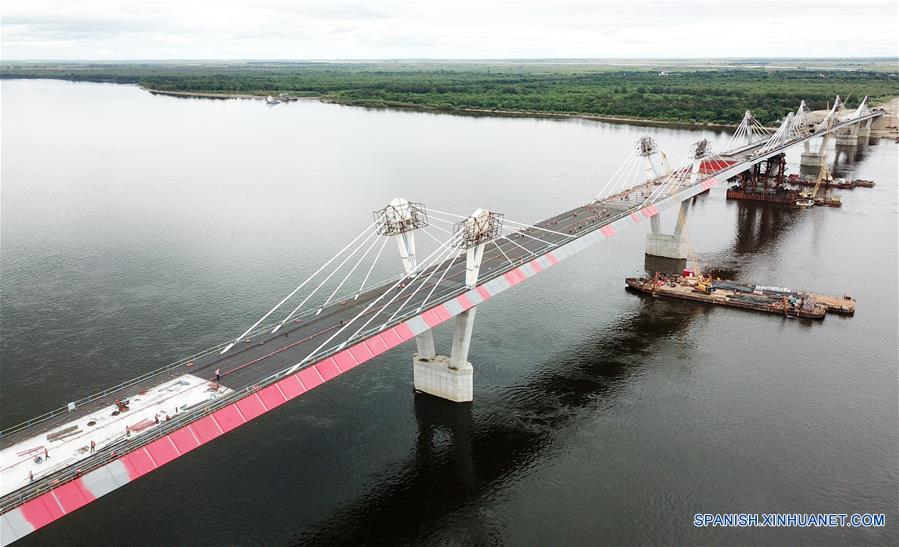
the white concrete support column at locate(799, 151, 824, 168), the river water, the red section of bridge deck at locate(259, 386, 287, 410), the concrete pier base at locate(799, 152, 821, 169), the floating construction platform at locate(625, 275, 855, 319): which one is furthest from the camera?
the white concrete support column at locate(799, 151, 824, 168)

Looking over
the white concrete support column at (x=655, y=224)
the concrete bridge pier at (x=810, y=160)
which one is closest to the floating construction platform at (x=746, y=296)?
the white concrete support column at (x=655, y=224)

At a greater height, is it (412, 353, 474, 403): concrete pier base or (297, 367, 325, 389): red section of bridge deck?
(297, 367, 325, 389): red section of bridge deck

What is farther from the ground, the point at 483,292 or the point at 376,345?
the point at 483,292

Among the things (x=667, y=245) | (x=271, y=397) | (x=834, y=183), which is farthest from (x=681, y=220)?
(x=834, y=183)

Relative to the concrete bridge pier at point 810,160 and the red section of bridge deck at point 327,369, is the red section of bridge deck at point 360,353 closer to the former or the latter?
the red section of bridge deck at point 327,369

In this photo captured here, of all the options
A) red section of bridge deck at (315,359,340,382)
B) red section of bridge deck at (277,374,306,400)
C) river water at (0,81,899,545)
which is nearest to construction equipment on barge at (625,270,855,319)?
river water at (0,81,899,545)

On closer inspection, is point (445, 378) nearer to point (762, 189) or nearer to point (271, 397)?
point (271, 397)

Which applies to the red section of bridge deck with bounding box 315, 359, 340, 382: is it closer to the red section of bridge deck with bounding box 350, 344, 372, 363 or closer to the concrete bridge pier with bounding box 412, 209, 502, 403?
the red section of bridge deck with bounding box 350, 344, 372, 363
